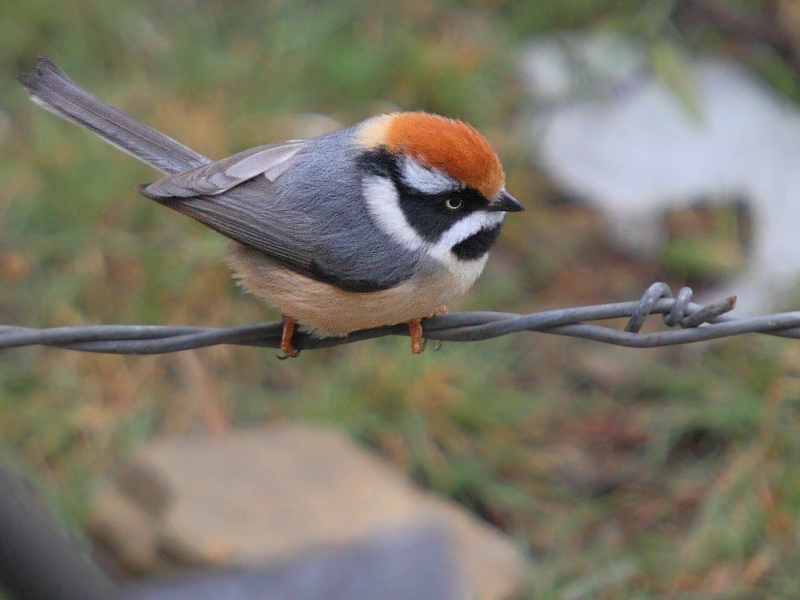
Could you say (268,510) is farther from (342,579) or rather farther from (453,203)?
(453,203)

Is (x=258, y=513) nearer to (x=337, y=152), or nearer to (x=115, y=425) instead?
(x=115, y=425)

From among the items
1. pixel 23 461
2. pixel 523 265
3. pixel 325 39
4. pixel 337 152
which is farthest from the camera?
pixel 325 39

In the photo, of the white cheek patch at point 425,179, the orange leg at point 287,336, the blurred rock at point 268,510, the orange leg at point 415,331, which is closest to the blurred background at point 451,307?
the blurred rock at point 268,510

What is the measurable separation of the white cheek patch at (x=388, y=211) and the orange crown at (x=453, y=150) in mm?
137

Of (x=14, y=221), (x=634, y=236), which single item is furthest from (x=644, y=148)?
(x=14, y=221)

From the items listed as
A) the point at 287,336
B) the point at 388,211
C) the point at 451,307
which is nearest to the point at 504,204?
the point at 388,211

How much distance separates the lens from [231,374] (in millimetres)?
5828

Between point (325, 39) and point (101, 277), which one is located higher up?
point (325, 39)

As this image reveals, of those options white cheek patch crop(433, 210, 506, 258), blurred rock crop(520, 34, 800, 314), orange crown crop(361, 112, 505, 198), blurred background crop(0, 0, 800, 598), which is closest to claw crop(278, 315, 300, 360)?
white cheek patch crop(433, 210, 506, 258)

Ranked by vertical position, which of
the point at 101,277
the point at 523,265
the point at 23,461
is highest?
the point at 523,265

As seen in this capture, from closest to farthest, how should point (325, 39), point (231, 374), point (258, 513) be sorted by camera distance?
point (258, 513), point (231, 374), point (325, 39)

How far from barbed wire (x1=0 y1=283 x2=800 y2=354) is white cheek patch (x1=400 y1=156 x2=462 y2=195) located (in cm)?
40

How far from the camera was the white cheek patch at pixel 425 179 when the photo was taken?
303 cm

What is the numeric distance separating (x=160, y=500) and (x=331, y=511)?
843 mm
